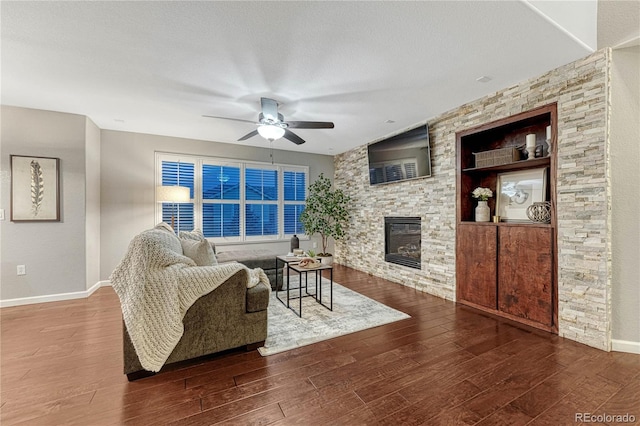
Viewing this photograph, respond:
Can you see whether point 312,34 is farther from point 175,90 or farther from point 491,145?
point 491,145

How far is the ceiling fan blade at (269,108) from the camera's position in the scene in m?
2.98

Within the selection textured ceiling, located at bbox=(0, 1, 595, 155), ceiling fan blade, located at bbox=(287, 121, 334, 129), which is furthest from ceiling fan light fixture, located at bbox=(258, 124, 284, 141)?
textured ceiling, located at bbox=(0, 1, 595, 155)

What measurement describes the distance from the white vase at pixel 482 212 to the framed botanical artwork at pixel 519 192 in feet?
0.46

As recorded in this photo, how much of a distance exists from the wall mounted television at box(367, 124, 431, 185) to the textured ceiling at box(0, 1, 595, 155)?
1.80 ft

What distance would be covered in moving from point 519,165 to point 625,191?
0.91 meters

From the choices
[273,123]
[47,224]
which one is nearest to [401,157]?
[273,123]

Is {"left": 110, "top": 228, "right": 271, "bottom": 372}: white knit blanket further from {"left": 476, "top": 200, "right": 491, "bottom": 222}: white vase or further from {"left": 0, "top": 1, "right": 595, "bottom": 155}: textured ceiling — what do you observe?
{"left": 476, "top": 200, "right": 491, "bottom": 222}: white vase

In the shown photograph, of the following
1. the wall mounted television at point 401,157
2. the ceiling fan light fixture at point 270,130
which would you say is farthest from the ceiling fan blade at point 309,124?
the wall mounted television at point 401,157

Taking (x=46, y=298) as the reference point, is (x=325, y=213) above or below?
above

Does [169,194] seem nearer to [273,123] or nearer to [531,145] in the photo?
[273,123]

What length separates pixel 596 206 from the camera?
2371 millimetres

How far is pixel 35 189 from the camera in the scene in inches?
141

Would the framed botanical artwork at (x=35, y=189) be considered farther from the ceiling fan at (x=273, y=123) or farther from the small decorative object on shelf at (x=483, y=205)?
the small decorative object on shelf at (x=483, y=205)

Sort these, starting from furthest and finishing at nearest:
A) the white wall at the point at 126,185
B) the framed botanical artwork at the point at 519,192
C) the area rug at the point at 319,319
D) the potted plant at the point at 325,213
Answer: the potted plant at the point at 325,213
the white wall at the point at 126,185
the framed botanical artwork at the point at 519,192
the area rug at the point at 319,319
